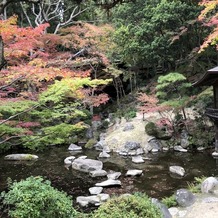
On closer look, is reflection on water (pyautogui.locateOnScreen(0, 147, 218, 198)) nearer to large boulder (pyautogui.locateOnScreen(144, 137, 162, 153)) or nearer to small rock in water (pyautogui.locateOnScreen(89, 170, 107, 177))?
small rock in water (pyautogui.locateOnScreen(89, 170, 107, 177))

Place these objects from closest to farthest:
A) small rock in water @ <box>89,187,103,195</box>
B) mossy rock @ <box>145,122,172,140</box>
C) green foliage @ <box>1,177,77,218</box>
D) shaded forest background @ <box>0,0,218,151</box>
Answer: green foliage @ <box>1,177,77,218</box>
small rock in water @ <box>89,187,103,195</box>
mossy rock @ <box>145,122,172,140</box>
shaded forest background @ <box>0,0,218,151</box>

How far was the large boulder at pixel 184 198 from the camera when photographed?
6.42 metres

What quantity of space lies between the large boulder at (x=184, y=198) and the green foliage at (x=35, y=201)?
3.18 m

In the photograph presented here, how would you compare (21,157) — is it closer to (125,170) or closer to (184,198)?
(125,170)

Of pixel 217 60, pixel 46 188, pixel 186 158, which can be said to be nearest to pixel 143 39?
pixel 217 60

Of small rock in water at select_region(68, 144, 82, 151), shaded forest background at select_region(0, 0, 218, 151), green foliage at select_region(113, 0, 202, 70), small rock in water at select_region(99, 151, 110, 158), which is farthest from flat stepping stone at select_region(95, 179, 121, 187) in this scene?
green foliage at select_region(113, 0, 202, 70)

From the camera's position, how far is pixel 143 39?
17469 millimetres

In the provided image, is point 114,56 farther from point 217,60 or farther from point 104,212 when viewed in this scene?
point 104,212

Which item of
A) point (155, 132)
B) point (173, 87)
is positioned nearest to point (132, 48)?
point (173, 87)

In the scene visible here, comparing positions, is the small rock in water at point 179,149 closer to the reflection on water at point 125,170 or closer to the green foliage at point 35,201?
the reflection on water at point 125,170

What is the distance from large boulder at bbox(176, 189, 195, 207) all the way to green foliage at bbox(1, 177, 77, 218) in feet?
10.4

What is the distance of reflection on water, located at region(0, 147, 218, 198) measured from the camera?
29.9 ft

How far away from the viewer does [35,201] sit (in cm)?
394

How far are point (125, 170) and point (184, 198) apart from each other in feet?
15.7
